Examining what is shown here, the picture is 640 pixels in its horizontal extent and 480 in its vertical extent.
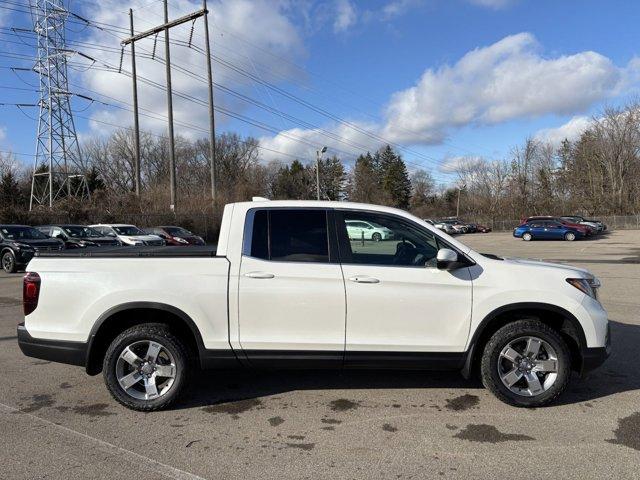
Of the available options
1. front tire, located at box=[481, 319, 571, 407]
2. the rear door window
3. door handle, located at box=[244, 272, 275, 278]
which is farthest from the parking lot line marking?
front tire, located at box=[481, 319, 571, 407]

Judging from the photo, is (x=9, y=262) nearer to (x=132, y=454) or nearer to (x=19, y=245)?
(x=19, y=245)

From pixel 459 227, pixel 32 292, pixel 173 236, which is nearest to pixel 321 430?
pixel 32 292

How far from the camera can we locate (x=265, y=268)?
4.44 meters

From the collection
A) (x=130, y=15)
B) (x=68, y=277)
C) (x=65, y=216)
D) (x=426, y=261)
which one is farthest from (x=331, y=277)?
(x=130, y=15)

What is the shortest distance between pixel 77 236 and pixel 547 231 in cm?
3286

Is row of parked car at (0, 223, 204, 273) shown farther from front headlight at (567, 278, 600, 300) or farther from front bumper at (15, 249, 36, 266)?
front headlight at (567, 278, 600, 300)

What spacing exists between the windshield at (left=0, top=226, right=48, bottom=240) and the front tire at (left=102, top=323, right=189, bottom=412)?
16.3m

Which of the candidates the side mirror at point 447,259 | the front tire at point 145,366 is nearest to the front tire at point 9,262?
the front tire at point 145,366

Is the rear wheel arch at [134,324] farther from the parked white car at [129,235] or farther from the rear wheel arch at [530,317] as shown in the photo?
the parked white car at [129,235]

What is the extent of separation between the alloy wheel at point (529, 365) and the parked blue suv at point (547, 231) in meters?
37.6

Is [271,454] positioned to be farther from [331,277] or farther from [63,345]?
[63,345]

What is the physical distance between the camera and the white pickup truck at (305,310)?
4.42 meters

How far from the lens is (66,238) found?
2139 centimetres

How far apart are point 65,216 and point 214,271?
2962cm
